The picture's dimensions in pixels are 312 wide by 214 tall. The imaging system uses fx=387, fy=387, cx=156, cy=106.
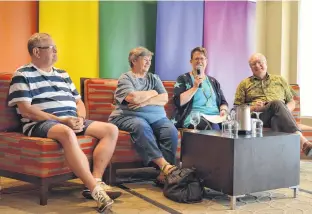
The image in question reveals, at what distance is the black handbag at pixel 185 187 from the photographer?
240 centimetres

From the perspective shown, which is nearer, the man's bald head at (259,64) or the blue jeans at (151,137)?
the blue jeans at (151,137)

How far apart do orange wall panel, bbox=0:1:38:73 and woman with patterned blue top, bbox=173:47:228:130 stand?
4.94 ft

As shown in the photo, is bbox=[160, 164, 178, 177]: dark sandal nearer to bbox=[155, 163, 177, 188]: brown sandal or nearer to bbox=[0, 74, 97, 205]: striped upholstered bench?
bbox=[155, 163, 177, 188]: brown sandal

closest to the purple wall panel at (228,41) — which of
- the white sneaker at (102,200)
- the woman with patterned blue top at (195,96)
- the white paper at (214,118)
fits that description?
the woman with patterned blue top at (195,96)

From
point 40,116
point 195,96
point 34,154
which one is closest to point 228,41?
point 195,96

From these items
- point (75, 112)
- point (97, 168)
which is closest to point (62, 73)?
point (75, 112)

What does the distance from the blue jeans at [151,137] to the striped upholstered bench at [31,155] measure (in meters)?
0.35

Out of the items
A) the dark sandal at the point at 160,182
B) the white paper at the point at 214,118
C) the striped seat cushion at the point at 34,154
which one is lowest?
the dark sandal at the point at 160,182

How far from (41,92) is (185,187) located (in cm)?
110

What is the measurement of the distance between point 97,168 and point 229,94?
2.42 m

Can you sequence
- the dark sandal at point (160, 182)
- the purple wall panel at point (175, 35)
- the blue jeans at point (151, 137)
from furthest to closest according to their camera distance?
the purple wall panel at point (175, 35)
the dark sandal at point (160, 182)
the blue jeans at point (151, 137)

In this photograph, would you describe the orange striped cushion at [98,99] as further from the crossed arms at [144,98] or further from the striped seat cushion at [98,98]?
the crossed arms at [144,98]

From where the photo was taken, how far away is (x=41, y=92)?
2.50m

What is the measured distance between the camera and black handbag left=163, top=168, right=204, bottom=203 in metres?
2.40
